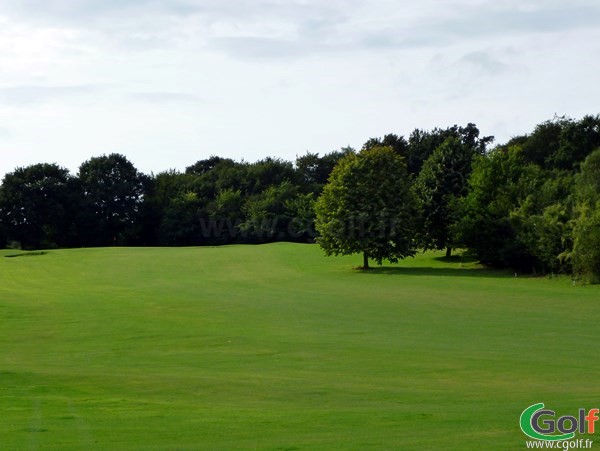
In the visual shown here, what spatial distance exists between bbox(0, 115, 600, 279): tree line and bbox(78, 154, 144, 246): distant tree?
0.12 meters

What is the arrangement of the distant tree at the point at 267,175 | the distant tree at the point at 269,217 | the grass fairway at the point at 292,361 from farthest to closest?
the distant tree at the point at 267,175
the distant tree at the point at 269,217
the grass fairway at the point at 292,361

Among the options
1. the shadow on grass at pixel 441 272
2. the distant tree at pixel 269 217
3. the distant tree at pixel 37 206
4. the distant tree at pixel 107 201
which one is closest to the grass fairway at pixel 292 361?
the shadow on grass at pixel 441 272

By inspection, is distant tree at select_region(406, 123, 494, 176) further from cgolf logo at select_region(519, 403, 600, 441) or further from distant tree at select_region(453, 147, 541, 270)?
cgolf logo at select_region(519, 403, 600, 441)

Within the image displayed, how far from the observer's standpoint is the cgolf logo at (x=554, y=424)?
12.6 metres

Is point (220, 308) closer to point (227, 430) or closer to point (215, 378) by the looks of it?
point (215, 378)

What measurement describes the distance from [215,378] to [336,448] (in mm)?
9963

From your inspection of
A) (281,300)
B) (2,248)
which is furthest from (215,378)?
(2,248)

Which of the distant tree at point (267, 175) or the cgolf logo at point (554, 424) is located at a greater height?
the distant tree at point (267, 175)

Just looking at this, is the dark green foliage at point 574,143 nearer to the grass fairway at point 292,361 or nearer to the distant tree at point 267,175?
the distant tree at point 267,175

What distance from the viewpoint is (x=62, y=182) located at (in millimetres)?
103500

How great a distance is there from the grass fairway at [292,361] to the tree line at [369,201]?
540cm

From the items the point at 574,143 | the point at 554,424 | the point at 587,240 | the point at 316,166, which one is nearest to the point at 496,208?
the point at 587,240

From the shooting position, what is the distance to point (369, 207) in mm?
65625

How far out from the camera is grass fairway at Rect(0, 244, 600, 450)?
14.0 m
